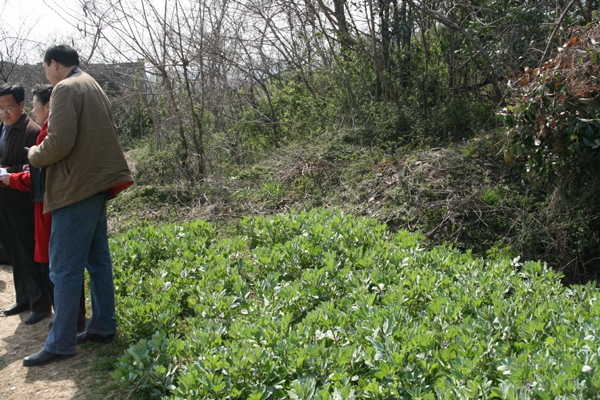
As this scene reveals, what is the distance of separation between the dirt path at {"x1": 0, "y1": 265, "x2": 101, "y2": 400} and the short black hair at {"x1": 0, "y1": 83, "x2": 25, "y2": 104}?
6.80ft

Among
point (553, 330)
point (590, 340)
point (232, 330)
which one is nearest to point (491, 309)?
point (553, 330)

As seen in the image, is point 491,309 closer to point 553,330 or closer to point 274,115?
point 553,330

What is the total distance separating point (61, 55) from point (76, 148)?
0.71 metres

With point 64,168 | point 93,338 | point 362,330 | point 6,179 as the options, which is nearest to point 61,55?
point 64,168

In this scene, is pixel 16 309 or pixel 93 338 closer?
pixel 93 338

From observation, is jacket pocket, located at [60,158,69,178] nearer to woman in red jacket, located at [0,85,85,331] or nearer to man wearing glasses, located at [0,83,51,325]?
woman in red jacket, located at [0,85,85,331]

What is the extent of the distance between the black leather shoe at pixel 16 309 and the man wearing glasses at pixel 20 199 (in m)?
0.27

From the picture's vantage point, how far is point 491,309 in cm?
262

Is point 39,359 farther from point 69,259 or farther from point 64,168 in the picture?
point 64,168

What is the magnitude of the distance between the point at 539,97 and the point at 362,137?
4.82 metres

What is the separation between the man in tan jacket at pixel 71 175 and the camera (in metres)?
2.89

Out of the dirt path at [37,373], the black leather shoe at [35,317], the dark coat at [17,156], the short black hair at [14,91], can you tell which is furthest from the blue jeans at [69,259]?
the short black hair at [14,91]

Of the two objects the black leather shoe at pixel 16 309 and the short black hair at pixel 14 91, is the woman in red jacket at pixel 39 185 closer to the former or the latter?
the short black hair at pixel 14 91

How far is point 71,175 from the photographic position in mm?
2945
